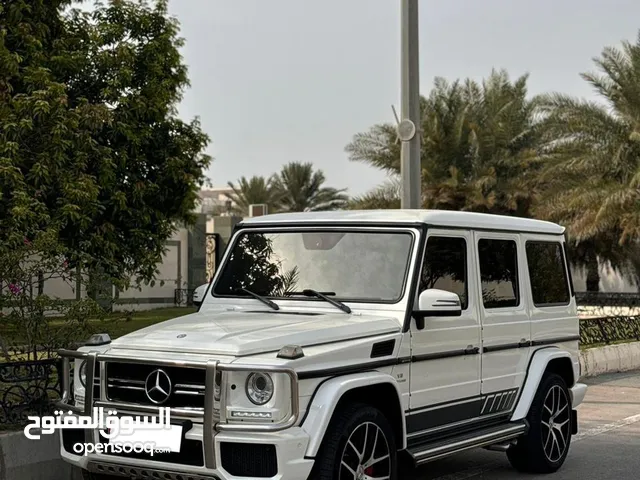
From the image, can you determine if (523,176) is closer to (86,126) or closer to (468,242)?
(86,126)

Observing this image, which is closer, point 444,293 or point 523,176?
point 444,293

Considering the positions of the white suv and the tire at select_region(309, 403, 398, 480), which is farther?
the tire at select_region(309, 403, 398, 480)

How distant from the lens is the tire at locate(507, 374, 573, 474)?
7684 millimetres

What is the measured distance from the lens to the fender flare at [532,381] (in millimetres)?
7562

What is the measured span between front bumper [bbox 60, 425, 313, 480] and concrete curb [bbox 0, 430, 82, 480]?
1645 mm

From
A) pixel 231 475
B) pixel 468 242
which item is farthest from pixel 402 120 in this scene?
pixel 231 475

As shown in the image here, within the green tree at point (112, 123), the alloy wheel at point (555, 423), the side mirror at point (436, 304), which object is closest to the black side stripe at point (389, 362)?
the side mirror at point (436, 304)

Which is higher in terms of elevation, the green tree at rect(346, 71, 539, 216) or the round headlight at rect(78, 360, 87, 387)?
the green tree at rect(346, 71, 539, 216)

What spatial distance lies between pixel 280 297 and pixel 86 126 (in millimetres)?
10589

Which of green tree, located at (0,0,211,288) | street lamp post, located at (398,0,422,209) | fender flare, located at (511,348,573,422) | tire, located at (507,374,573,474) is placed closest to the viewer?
fender flare, located at (511,348,573,422)

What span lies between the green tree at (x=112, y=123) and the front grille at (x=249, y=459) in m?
10.1

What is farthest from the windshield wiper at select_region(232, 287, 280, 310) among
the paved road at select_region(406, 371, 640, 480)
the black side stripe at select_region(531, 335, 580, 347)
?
the black side stripe at select_region(531, 335, 580, 347)

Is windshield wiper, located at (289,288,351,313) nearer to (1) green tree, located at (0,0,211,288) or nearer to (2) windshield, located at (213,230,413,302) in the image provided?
(2) windshield, located at (213,230,413,302)

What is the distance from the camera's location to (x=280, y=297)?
6836 millimetres
